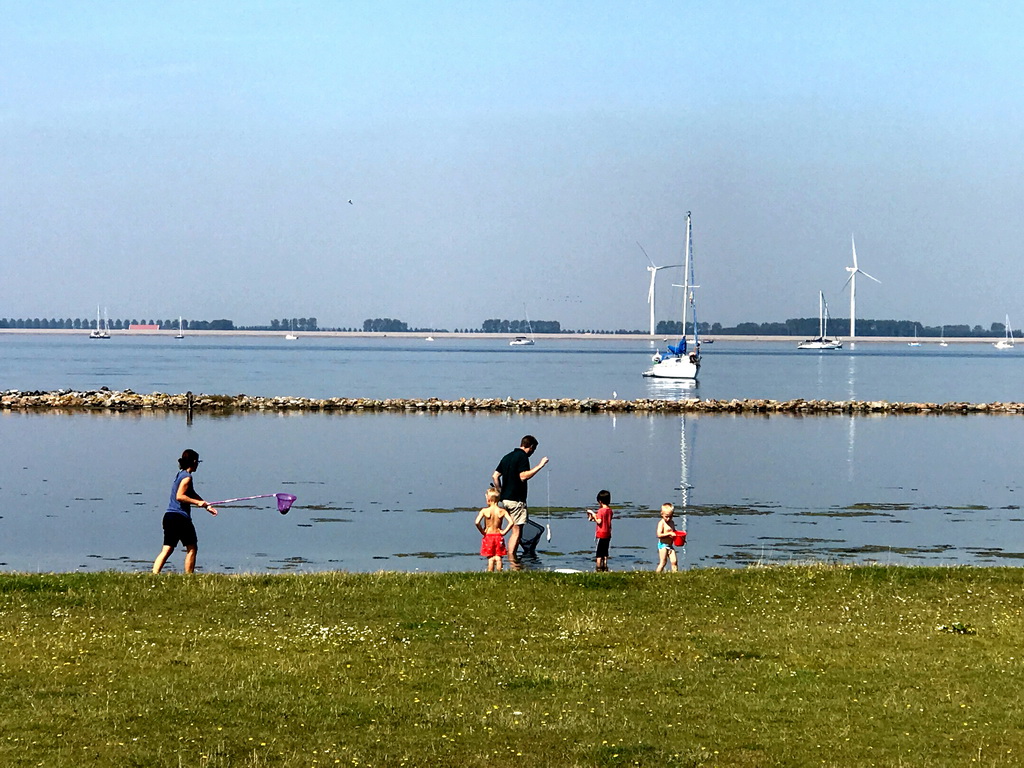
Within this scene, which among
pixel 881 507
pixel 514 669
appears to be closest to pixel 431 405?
pixel 881 507

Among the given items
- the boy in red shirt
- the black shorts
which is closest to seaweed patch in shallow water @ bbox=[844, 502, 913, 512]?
the boy in red shirt

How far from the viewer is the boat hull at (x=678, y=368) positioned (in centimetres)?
13438

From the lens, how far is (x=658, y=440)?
201 feet

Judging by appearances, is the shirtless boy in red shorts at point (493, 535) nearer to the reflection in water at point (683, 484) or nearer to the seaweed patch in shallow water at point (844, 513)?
the reflection in water at point (683, 484)

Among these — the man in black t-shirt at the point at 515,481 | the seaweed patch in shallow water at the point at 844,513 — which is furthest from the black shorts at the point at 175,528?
the seaweed patch in shallow water at the point at 844,513

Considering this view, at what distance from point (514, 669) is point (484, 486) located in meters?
28.0

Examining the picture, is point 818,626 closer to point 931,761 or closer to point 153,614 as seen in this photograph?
point 931,761

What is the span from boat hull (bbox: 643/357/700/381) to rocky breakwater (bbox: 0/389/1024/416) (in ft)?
152

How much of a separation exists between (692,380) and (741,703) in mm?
122280

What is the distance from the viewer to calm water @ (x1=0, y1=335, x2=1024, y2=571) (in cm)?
2841

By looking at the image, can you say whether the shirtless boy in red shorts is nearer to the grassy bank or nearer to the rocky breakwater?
the grassy bank

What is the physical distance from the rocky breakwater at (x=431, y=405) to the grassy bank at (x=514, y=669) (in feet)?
206

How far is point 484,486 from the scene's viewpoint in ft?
136

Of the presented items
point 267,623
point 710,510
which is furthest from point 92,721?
point 710,510
